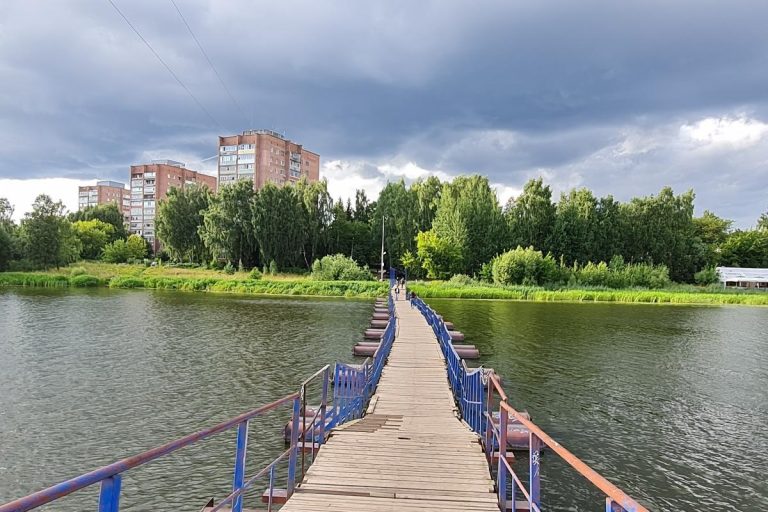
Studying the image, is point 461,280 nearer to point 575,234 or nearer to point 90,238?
point 575,234

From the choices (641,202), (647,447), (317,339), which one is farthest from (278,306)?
(641,202)

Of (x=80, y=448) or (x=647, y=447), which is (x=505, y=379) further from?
(x=80, y=448)

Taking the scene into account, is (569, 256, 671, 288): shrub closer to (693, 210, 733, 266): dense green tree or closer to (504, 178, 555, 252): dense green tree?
(504, 178, 555, 252): dense green tree

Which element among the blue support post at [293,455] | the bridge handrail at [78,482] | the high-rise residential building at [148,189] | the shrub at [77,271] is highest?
the high-rise residential building at [148,189]

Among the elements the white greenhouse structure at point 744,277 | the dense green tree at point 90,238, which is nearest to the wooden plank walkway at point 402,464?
the white greenhouse structure at point 744,277

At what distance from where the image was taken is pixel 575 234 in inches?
2356

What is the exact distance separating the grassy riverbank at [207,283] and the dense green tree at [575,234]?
24.4 metres

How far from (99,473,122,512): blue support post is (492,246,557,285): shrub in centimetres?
5131

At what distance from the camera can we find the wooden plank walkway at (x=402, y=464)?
5059 mm

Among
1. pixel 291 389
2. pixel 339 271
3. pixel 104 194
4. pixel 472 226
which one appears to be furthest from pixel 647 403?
pixel 104 194

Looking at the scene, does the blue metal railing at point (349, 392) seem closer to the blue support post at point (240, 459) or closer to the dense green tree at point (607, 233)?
the blue support post at point (240, 459)

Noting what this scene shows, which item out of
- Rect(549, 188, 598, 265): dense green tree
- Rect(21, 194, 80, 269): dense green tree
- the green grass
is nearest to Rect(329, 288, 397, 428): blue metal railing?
the green grass

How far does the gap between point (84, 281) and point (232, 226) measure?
16121 millimetres

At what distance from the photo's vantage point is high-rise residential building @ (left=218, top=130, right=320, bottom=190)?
84.2 m
